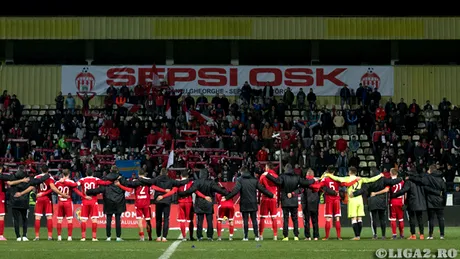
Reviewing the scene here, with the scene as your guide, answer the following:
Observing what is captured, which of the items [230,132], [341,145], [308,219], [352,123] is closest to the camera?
[308,219]

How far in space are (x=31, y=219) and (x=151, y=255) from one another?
662 inches

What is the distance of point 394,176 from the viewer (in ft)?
92.7

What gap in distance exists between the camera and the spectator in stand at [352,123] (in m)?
46.8

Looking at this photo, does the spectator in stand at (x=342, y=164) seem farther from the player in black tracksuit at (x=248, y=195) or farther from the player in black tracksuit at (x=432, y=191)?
the player in black tracksuit at (x=248, y=195)

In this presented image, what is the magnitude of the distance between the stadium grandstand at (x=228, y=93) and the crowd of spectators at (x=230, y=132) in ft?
0.25

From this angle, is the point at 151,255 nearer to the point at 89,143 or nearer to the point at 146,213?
the point at 146,213

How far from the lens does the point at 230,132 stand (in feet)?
148

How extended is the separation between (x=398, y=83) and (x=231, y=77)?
8.64 metres

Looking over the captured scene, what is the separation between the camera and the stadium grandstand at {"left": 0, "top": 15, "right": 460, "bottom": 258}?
43.6m

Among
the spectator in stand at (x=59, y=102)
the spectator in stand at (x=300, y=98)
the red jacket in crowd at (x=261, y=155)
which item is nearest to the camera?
the red jacket in crowd at (x=261, y=155)

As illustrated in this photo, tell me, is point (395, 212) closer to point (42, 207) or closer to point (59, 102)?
point (42, 207)

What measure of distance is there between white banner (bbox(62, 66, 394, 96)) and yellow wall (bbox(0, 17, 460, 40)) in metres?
1.70

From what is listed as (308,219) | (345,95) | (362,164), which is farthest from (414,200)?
(345,95)

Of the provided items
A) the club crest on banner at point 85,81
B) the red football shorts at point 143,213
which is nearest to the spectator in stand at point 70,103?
the club crest on banner at point 85,81
